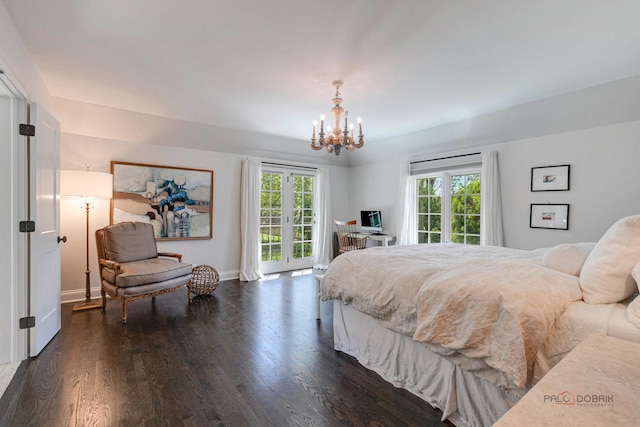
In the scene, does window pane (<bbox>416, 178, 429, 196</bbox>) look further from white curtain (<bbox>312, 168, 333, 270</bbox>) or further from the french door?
the french door

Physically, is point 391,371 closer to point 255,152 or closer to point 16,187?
point 16,187

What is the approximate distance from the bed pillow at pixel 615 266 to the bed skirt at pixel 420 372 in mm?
645

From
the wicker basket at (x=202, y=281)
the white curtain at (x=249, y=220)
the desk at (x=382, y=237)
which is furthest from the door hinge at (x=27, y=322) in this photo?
the desk at (x=382, y=237)

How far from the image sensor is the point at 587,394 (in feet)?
2.36

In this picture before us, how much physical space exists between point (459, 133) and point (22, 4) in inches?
186

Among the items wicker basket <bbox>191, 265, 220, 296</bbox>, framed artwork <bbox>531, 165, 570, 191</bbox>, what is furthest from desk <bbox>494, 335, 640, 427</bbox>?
wicker basket <bbox>191, 265, 220, 296</bbox>

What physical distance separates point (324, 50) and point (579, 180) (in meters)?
3.38

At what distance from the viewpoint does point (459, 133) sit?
4.43 meters

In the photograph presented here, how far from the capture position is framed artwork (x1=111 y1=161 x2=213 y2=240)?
13.6 feet

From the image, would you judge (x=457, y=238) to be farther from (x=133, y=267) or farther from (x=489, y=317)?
(x=133, y=267)

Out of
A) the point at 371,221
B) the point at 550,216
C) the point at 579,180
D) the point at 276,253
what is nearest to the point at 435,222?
the point at 371,221

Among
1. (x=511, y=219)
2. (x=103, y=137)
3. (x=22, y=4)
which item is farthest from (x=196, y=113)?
(x=511, y=219)

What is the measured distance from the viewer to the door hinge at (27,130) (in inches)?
90.6

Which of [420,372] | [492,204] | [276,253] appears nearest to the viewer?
[420,372]
